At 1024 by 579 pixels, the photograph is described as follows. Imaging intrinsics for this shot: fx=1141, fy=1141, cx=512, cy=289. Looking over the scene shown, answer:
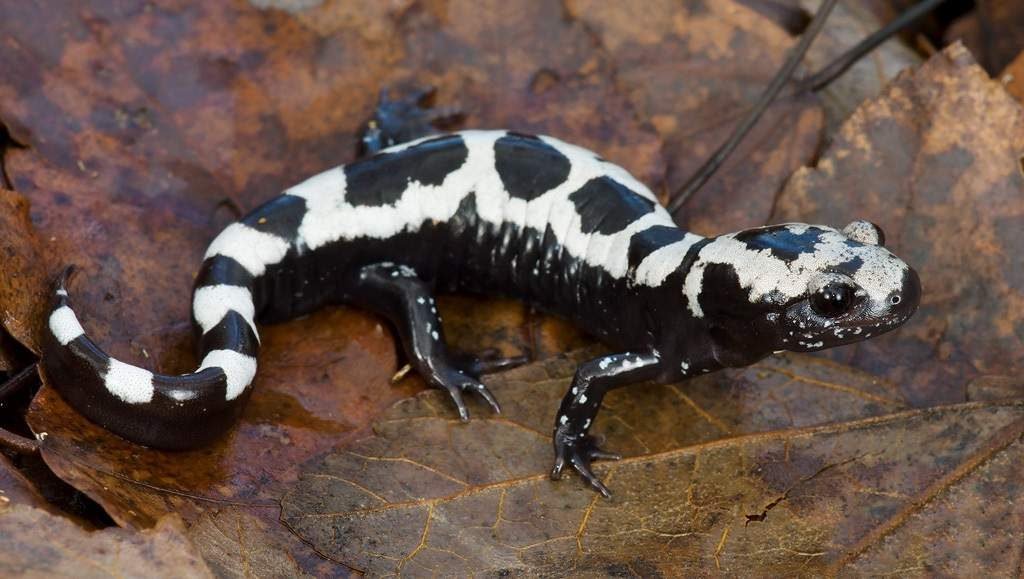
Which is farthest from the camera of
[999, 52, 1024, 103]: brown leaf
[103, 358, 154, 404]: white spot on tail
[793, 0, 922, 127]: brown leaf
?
[793, 0, 922, 127]: brown leaf

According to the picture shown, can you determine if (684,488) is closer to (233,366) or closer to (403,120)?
(233,366)

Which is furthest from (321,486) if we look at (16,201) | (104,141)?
(104,141)

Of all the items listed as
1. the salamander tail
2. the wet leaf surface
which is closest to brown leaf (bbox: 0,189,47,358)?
the wet leaf surface

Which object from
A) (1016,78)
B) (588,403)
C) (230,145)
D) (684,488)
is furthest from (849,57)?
(230,145)

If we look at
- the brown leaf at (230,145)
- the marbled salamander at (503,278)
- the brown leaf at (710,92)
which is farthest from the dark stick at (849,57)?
the marbled salamander at (503,278)

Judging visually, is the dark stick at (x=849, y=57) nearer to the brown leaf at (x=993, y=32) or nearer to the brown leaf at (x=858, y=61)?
the brown leaf at (x=858, y=61)

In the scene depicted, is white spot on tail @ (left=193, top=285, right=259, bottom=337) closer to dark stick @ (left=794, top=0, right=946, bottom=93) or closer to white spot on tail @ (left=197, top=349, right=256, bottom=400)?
white spot on tail @ (left=197, top=349, right=256, bottom=400)
